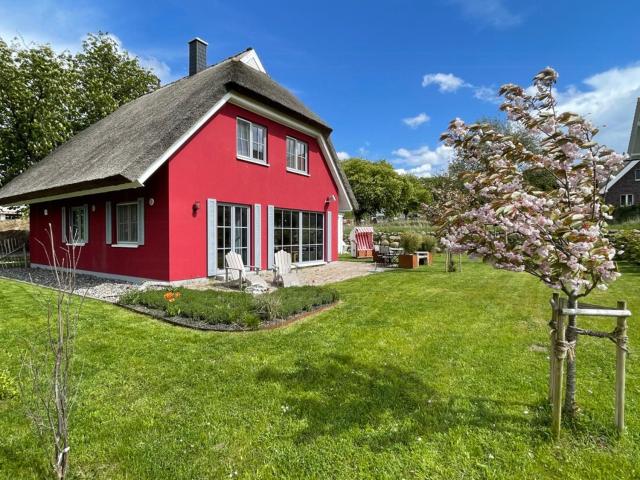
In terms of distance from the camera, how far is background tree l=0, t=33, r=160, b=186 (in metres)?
16.1

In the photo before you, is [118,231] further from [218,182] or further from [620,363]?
[620,363]

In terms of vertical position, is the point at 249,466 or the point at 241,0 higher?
the point at 241,0

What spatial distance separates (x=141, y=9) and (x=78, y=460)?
10.3 m

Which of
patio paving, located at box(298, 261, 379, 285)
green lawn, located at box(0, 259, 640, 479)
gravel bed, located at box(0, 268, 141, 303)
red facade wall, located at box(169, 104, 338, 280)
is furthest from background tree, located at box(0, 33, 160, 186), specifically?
green lawn, located at box(0, 259, 640, 479)

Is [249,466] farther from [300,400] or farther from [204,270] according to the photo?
[204,270]

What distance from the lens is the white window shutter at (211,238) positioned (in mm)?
8938

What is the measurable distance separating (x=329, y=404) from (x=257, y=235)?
779cm

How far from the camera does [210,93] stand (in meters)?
8.82

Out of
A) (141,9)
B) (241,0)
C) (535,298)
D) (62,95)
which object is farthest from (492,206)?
(62,95)

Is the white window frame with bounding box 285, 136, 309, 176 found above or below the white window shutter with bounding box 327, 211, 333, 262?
above

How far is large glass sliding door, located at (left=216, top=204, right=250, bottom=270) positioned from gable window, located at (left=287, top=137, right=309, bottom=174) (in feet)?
8.58

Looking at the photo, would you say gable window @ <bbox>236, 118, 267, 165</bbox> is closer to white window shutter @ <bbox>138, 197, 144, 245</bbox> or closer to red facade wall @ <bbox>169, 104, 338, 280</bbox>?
red facade wall @ <bbox>169, 104, 338, 280</bbox>

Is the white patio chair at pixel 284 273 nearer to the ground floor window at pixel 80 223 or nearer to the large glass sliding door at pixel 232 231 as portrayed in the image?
the large glass sliding door at pixel 232 231

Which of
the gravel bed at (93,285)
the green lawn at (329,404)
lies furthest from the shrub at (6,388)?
the gravel bed at (93,285)
